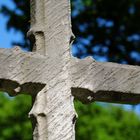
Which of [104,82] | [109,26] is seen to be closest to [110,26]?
[109,26]

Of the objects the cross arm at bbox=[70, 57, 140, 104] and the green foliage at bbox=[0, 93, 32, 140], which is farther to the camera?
the green foliage at bbox=[0, 93, 32, 140]

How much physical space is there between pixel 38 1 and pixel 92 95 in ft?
1.71

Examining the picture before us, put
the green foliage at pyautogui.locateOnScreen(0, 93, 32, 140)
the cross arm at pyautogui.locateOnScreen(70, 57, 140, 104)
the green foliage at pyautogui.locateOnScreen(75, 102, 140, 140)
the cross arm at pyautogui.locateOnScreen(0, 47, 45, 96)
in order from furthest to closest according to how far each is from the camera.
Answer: the green foliage at pyautogui.locateOnScreen(0, 93, 32, 140), the green foliage at pyautogui.locateOnScreen(75, 102, 140, 140), the cross arm at pyautogui.locateOnScreen(70, 57, 140, 104), the cross arm at pyautogui.locateOnScreen(0, 47, 45, 96)

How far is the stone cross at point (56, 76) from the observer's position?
3539 millimetres

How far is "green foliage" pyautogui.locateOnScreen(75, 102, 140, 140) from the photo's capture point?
52.3ft

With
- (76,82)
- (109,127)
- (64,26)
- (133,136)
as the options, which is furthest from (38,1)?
(109,127)

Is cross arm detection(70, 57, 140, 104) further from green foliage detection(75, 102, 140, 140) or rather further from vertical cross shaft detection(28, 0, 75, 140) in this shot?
green foliage detection(75, 102, 140, 140)

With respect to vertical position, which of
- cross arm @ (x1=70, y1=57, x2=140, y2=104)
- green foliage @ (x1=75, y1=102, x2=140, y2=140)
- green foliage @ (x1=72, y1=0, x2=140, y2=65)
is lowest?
green foliage @ (x1=75, y1=102, x2=140, y2=140)

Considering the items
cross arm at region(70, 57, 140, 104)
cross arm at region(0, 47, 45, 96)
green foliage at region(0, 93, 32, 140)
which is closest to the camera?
cross arm at region(0, 47, 45, 96)

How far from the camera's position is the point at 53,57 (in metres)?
3.65

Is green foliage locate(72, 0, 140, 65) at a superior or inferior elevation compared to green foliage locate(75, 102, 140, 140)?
superior

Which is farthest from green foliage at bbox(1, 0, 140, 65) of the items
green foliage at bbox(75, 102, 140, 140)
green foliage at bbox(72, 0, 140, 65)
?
green foliage at bbox(75, 102, 140, 140)

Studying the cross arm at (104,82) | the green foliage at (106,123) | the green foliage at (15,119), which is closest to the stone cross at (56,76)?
the cross arm at (104,82)

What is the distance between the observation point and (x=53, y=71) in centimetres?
361
